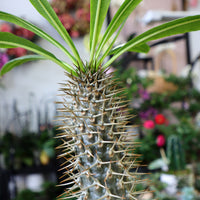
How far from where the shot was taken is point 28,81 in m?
1.69

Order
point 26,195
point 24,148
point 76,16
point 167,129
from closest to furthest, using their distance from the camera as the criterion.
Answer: point 26,195 < point 24,148 < point 76,16 < point 167,129

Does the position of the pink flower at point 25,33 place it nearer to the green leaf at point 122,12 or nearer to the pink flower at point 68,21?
the pink flower at point 68,21

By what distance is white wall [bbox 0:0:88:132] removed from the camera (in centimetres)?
162

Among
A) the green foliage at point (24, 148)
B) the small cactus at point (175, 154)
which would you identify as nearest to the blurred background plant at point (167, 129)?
the small cactus at point (175, 154)

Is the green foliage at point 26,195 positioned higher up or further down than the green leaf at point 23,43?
further down

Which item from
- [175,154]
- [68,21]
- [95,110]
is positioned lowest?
[175,154]

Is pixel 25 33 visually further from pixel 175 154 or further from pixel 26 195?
pixel 175 154

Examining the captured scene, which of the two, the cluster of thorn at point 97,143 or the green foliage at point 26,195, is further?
the green foliage at point 26,195

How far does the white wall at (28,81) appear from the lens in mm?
1621

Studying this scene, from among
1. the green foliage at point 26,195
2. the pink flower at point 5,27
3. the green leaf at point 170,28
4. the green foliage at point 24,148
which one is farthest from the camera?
the pink flower at point 5,27

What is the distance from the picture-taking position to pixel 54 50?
1.41 m

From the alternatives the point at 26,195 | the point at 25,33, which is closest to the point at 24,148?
the point at 26,195

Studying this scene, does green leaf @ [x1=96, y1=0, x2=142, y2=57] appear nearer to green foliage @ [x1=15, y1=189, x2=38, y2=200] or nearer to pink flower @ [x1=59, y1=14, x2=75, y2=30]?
green foliage @ [x1=15, y1=189, x2=38, y2=200]

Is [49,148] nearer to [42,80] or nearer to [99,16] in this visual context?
[42,80]
